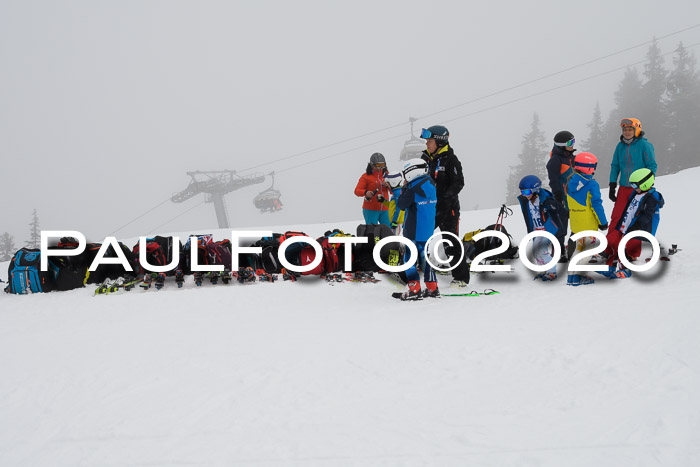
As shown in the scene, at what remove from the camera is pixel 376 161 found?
726cm

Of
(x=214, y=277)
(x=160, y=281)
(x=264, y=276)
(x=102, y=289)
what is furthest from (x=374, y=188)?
(x=102, y=289)

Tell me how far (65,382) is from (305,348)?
65.4 inches

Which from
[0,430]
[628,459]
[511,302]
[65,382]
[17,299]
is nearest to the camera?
Answer: [628,459]

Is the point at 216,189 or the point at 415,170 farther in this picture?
the point at 216,189

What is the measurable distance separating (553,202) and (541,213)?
23 centimetres

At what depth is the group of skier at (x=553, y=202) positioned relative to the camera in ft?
15.6

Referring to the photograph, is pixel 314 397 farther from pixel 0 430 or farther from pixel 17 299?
pixel 17 299

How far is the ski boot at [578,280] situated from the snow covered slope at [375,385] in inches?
20.6

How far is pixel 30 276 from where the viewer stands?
6199mm

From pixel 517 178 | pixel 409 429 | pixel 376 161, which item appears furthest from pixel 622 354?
pixel 517 178

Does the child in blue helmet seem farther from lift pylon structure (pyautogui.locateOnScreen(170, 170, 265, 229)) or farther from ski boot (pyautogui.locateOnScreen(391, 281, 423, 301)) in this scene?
lift pylon structure (pyautogui.locateOnScreen(170, 170, 265, 229))

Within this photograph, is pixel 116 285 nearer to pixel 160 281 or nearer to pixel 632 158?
pixel 160 281

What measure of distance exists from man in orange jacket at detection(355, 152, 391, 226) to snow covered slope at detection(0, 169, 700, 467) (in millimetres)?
3175

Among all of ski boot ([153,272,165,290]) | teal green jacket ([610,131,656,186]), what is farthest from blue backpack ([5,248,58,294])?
teal green jacket ([610,131,656,186])
